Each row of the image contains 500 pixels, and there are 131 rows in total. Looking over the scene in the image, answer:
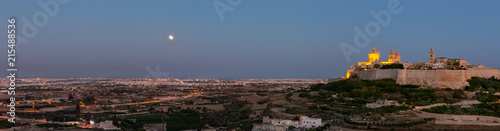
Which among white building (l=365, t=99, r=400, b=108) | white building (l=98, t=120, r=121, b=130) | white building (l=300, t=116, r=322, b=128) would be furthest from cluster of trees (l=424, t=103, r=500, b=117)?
white building (l=98, t=120, r=121, b=130)

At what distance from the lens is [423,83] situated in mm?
37406

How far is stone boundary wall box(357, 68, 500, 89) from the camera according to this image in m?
36.9

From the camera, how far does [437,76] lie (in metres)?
37.3

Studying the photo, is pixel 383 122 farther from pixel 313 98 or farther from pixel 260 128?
pixel 313 98

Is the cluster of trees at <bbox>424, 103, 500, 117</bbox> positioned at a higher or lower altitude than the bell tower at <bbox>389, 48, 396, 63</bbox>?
lower

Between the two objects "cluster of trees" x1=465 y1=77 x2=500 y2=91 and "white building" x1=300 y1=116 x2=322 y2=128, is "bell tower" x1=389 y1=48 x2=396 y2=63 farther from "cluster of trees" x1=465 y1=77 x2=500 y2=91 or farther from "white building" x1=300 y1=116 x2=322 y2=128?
"white building" x1=300 y1=116 x2=322 y2=128

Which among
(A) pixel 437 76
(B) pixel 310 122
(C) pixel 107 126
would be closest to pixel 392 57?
(A) pixel 437 76

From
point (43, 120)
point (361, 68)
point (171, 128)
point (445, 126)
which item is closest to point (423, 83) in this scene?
point (361, 68)

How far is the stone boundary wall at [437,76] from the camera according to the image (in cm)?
3691

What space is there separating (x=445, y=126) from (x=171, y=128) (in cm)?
2007

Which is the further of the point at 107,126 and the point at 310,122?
the point at 107,126

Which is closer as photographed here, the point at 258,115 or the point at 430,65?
the point at 258,115

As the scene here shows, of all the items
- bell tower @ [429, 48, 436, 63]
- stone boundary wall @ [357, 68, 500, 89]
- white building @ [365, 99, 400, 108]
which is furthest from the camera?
bell tower @ [429, 48, 436, 63]

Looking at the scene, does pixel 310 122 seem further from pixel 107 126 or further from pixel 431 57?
pixel 431 57
